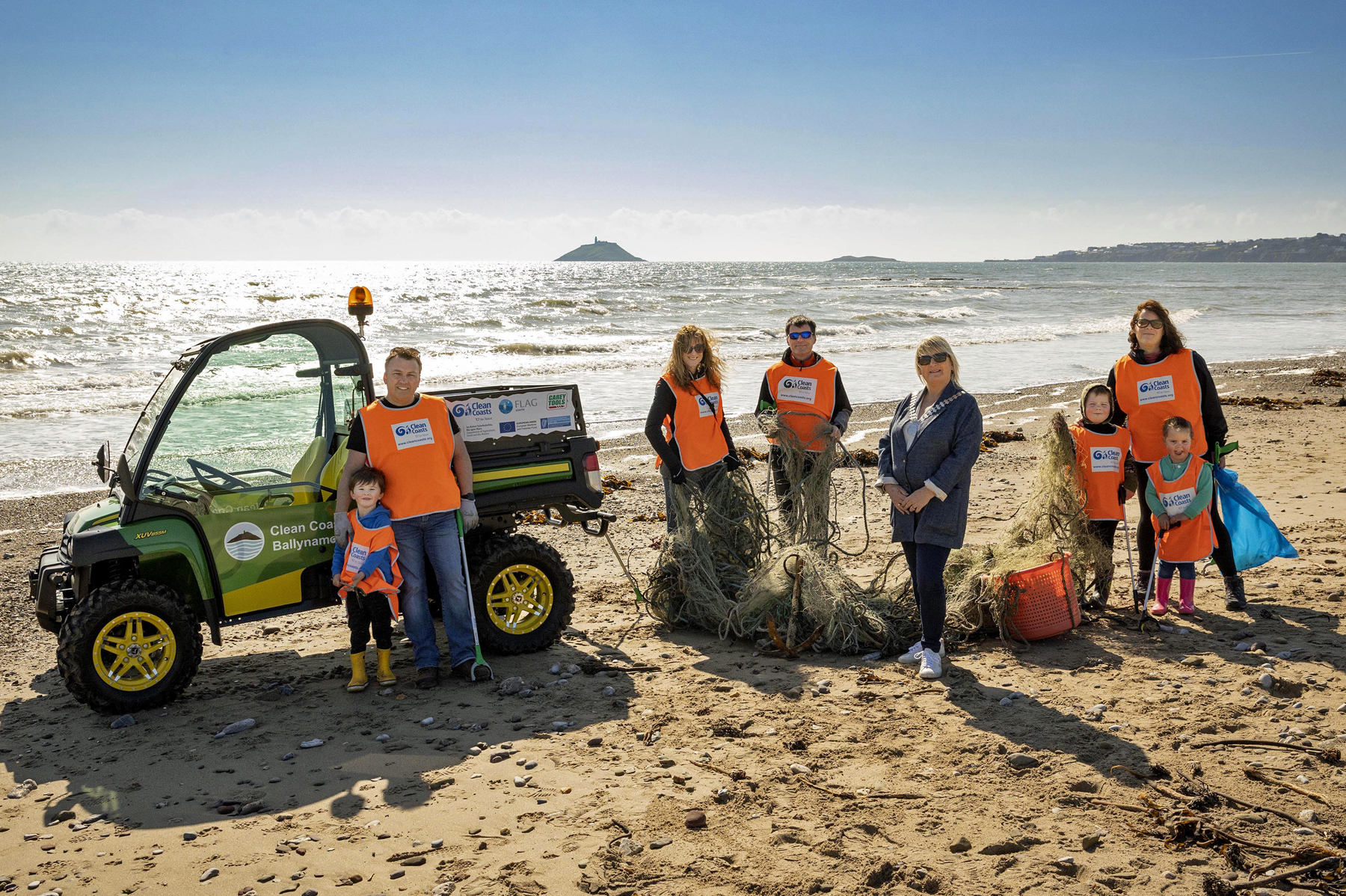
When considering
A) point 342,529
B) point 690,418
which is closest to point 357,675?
point 342,529

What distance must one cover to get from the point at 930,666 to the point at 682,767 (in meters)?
1.55

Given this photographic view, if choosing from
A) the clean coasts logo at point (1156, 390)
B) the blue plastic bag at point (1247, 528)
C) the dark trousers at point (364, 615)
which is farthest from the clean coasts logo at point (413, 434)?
the blue plastic bag at point (1247, 528)

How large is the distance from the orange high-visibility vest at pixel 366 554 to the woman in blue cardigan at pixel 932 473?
2.57 meters

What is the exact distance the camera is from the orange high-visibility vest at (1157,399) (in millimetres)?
5535

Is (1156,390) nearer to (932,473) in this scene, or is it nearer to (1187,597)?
(1187,597)

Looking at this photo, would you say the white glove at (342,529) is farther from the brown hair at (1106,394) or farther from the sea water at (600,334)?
the brown hair at (1106,394)

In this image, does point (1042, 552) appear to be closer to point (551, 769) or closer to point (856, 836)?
point (856, 836)

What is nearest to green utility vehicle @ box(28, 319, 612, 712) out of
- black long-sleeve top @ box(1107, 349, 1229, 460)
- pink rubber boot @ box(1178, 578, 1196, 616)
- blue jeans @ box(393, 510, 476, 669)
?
blue jeans @ box(393, 510, 476, 669)

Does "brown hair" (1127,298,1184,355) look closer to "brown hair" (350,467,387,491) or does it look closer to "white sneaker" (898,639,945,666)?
"white sneaker" (898,639,945,666)

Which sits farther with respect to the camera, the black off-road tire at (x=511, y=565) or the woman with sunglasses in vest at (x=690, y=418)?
the woman with sunglasses in vest at (x=690, y=418)

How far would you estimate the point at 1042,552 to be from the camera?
18.3ft

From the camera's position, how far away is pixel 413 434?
4.95 metres

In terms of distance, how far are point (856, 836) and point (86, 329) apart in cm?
3662

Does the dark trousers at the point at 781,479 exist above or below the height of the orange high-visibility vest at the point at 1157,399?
below
